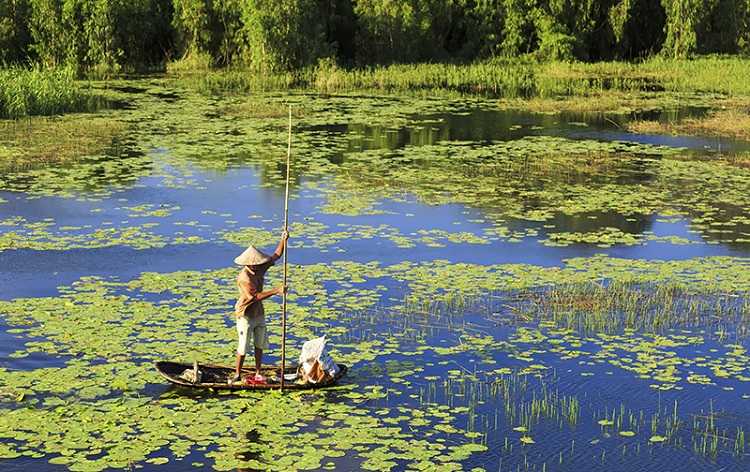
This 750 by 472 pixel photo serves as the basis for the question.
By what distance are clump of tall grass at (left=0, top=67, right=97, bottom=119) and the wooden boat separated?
823 inches

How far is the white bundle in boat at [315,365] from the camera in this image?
33.2ft

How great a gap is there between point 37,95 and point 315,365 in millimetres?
22582

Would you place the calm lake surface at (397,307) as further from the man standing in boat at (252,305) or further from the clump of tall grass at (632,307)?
the man standing in boat at (252,305)

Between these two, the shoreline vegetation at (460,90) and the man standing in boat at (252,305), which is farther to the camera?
the shoreline vegetation at (460,90)

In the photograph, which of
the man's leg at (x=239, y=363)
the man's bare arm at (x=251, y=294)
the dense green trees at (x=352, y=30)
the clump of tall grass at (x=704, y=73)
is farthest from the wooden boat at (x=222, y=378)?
the dense green trees at (x=352, y=30)

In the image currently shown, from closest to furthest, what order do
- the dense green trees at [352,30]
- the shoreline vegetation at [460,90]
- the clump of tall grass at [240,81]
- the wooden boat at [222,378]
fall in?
the wooden boat at [222,378] < the shoreline vegetation at [460,90] < the clump of tall grass at [240,81] < the dense green trees at [352,30]

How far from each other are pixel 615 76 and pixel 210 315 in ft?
117

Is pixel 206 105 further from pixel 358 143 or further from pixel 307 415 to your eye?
pixel 307 415

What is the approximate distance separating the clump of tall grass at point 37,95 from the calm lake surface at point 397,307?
19.2 feet

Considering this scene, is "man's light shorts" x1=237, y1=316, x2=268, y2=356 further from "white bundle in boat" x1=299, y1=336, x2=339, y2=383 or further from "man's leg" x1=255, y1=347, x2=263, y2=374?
"white bundle in boat" x1=299, y1=336, x2=339, y2=383

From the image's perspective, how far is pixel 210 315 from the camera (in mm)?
12484

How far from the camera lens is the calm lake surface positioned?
30.0ft

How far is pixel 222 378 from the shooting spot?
33.7ft

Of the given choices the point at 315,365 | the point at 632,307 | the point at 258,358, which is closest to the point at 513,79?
the point at 632,307
